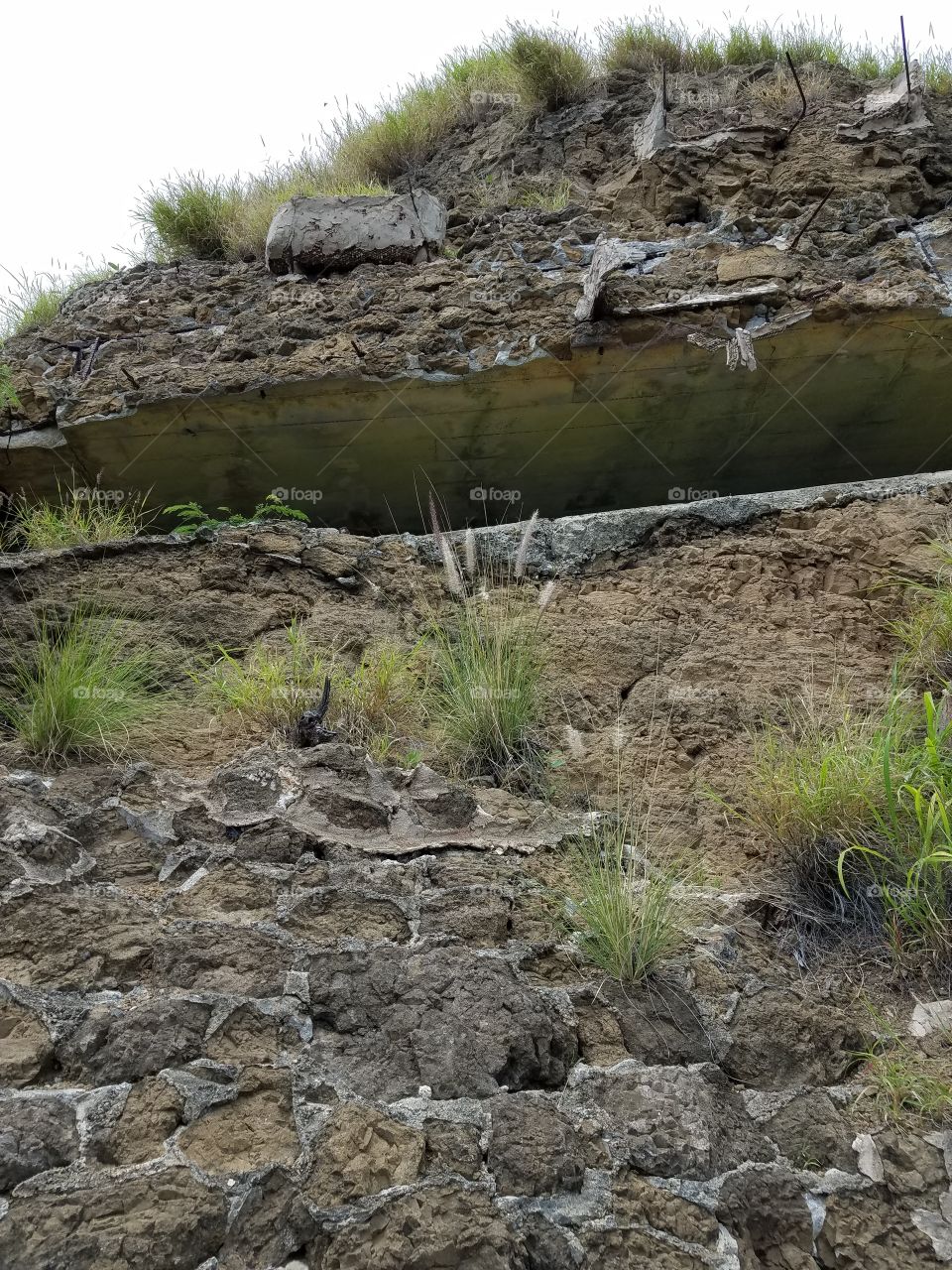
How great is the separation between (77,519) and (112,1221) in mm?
4606

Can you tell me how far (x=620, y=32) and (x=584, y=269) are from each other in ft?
19.6

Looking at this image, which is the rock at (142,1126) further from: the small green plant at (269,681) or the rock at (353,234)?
the rock at (353,234)

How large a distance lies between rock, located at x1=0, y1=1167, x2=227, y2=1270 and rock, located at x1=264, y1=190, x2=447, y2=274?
6.66 metres

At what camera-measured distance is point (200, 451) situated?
6246 millimetres

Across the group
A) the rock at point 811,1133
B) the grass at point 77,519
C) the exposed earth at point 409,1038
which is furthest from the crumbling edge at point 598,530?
the rock at point 811,1133

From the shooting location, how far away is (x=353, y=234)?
294 inches

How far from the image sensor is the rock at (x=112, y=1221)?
1.87 metres

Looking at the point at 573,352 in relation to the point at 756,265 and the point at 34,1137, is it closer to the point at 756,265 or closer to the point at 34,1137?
the point at 756,265

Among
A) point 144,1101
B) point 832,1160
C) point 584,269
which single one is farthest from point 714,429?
point 144,1101

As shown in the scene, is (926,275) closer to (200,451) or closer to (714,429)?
(714,429)

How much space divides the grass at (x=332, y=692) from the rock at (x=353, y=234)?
13.2 feet

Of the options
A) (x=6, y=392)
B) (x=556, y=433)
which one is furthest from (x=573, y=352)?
(x=6, y=392)

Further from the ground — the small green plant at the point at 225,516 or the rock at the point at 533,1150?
the small green plant at the point at 225,516

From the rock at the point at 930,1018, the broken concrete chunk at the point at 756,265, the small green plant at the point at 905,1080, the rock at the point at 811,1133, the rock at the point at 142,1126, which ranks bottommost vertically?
the rock at the point at 930,1018
